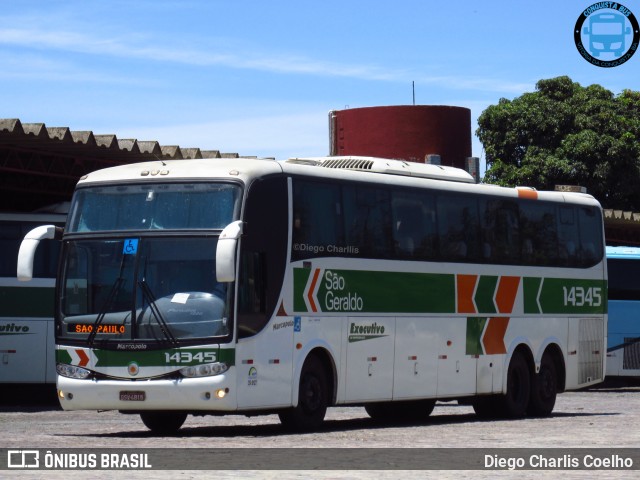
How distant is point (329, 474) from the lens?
504 inches

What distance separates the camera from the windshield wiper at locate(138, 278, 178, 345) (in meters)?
17.5

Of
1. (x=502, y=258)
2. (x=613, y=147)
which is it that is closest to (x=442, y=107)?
(x=613, y=147)

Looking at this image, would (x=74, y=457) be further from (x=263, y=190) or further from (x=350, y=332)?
(x=350, y=332)

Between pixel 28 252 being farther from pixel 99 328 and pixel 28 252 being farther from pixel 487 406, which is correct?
pixel 487 406

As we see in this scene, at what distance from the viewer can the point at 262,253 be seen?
18.1m

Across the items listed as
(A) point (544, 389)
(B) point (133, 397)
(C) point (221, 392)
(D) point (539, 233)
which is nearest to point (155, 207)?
(B) point (133, 397)

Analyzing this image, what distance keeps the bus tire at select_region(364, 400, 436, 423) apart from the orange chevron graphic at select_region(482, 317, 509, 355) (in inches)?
45.7

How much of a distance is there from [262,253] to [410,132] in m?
27.1

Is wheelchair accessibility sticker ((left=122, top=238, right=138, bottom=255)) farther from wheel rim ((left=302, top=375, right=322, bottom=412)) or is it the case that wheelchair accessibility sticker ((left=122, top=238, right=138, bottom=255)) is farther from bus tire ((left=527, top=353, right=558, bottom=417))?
bus tire ((left=527, top=353, right=558, bottom=417))

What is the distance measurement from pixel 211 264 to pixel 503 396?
759cm

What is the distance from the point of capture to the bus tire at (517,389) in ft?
77.8

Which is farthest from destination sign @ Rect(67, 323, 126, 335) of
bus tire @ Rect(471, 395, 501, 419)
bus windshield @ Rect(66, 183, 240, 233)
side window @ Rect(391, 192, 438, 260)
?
bus tire @ Rect(471, 395, 501, 419)

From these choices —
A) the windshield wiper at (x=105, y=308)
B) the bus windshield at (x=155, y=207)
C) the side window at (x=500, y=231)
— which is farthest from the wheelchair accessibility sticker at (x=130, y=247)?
the side window at (x=500, y=231)

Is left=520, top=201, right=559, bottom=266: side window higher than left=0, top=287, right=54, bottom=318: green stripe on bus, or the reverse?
left=520, top=201, right=559, bottom=266: side window
